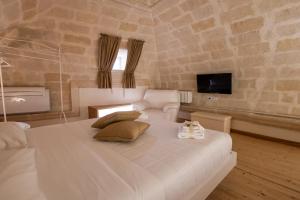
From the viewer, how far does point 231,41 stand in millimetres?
3002

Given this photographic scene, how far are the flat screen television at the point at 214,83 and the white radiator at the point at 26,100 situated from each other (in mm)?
3112

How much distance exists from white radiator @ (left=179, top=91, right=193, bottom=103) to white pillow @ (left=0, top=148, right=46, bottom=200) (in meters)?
3.70

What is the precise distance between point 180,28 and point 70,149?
123 inches

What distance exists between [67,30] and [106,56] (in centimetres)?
87

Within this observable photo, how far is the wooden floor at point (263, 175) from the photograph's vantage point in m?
1.65

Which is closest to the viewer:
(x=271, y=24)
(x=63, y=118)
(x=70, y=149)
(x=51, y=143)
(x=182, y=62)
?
(x=70, y=149)

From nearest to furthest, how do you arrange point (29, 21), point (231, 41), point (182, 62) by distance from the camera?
point (29, 21), point (231, 41), point (182, 62)

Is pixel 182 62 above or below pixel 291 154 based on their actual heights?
above

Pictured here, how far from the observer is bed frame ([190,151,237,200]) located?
1193mm

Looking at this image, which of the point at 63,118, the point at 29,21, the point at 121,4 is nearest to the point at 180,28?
the point at 121,4

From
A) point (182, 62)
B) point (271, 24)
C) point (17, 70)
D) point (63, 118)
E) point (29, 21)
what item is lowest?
point (63, 118)

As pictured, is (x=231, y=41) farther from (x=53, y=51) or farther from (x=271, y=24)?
(x=53, y=51)

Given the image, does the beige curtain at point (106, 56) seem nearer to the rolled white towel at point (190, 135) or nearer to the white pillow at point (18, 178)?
the rolled white towel at point (190, 135)

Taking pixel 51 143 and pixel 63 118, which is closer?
pixel 51 143
